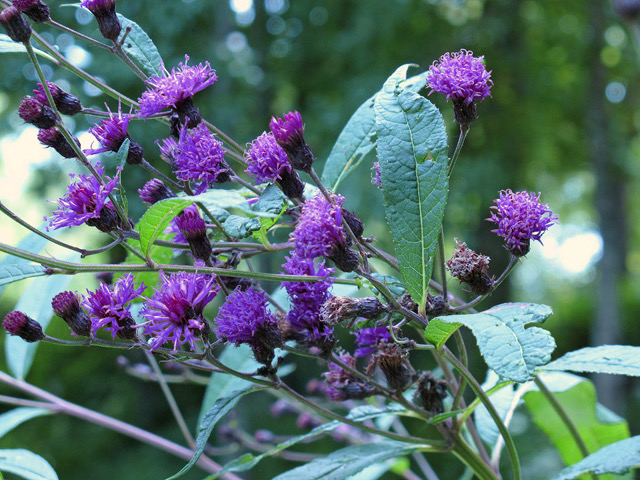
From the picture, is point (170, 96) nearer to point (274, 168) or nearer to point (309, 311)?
point (274, 168)

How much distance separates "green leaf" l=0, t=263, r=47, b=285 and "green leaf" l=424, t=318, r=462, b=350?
54cm

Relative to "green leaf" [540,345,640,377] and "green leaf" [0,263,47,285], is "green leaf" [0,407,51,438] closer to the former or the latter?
"green leaf" [0,263,47,285]

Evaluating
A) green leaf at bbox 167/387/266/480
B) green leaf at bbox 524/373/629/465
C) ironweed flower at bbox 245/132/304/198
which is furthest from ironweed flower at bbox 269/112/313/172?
green leaf at bbox 524/373/629/465

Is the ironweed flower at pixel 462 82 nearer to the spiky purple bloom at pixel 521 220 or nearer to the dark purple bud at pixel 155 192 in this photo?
the spiky purple bloom at pixel 521 220

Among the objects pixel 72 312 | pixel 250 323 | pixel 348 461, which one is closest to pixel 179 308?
pixel 250 323

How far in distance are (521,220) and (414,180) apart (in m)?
0.18

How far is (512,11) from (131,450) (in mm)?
7449

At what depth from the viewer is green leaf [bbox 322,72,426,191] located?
1.06 meters

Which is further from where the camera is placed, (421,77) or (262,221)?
(421,77)

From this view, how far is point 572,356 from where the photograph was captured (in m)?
0.98

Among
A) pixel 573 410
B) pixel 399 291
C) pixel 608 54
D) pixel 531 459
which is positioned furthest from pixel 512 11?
pixel 399 291

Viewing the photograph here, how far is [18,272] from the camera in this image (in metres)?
0.84

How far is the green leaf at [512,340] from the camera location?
24.5 inches

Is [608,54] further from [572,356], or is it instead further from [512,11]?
[572,356]
